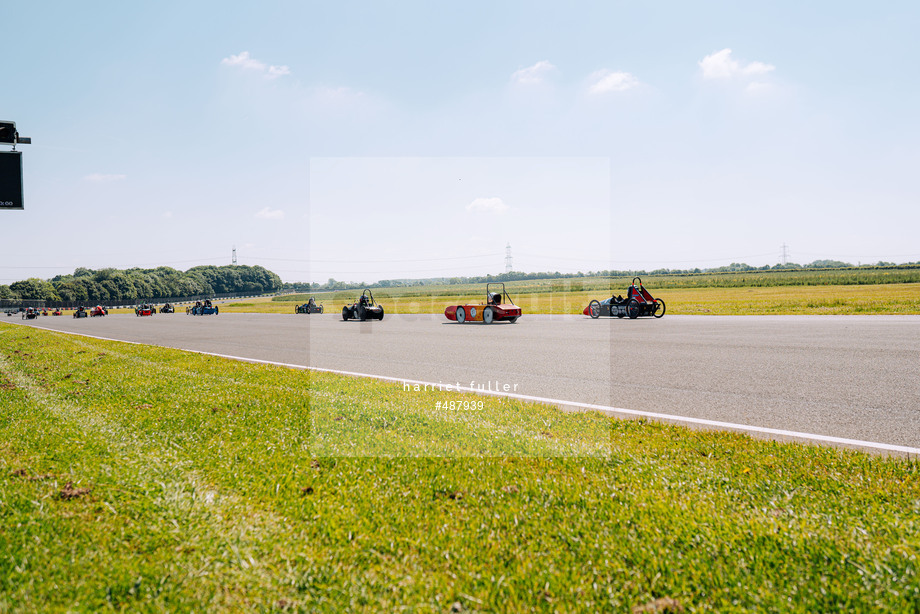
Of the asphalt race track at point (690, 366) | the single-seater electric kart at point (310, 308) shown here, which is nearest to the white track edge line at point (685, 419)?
the asphalt race track at point (690, 366)

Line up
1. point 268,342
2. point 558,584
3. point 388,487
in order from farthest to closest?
1. point 268,342
2. point 388,487
3. point 558,584

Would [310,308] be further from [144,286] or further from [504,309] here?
[144,286]

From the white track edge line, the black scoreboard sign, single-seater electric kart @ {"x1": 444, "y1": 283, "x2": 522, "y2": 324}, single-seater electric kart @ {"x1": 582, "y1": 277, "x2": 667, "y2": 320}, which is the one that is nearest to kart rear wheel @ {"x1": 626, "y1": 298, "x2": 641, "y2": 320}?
single-seater electric kart @ {"x1": 582, "y1": 277, "x2": 667, "y2": 320}

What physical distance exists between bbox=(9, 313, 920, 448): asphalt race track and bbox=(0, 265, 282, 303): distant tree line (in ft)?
386

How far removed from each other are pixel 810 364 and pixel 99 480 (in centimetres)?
1032

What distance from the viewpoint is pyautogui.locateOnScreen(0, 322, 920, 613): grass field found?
2344 millimetres

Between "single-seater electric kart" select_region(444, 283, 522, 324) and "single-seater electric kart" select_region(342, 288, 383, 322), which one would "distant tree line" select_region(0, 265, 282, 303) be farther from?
"single-seater electric kart" select_region(444, 283, 522, 324)

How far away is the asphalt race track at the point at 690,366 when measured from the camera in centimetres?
576

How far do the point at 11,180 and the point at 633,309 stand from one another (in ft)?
74.3

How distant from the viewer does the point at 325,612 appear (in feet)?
7.29

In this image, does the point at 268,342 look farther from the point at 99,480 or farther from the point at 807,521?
the point at 807,521

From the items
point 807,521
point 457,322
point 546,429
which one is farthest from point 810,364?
point 457,322

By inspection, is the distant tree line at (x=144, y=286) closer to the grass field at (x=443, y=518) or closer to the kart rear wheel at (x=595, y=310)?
the kart rear wheel at (x=595, y=310)

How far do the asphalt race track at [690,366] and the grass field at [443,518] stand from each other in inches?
55.8
